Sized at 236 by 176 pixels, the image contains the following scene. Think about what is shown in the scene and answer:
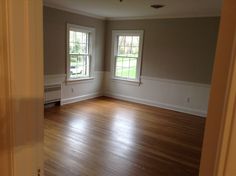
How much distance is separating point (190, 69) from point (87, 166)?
3553 millimetres

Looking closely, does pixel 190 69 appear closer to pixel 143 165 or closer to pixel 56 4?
pixel 143 165

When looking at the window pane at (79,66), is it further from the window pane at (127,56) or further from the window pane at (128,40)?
the window pane at (128,40)

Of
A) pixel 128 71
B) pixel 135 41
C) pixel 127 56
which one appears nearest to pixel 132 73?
pixel 128 71

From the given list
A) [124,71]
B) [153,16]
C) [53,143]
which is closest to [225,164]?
[53,143]

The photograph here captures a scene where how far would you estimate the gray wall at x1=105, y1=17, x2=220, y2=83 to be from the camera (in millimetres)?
4719

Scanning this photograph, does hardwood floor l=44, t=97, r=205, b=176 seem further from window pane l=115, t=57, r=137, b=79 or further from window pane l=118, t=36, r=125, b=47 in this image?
window pane l=118, t=36, r=125, b=47

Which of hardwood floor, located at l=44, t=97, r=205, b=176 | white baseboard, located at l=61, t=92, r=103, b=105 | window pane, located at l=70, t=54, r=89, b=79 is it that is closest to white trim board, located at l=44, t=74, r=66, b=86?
window pane, located at l=70, t=54, r=89, b=79

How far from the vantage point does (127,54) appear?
6.08m

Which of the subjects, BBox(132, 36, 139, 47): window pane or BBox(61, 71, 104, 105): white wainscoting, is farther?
BBox(132, 36, 139, 47): window pane

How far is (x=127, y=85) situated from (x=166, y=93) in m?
1.23

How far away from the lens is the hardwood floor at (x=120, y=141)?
2659 mm

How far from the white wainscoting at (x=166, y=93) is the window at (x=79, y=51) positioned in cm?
85

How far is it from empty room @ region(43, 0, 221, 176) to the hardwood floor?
0.05ft

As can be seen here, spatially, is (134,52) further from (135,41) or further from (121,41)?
(121,41)
